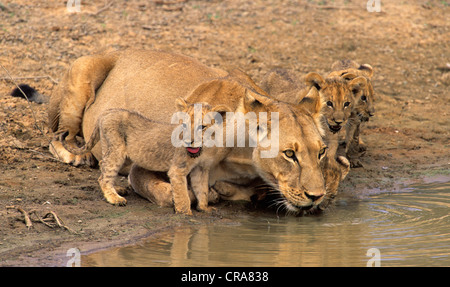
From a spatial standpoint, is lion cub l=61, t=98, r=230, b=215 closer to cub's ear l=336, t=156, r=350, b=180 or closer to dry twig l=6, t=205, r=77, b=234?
dry twig l=6, t=205, r=77, b=234

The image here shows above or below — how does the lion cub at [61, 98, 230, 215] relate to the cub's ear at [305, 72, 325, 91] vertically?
below

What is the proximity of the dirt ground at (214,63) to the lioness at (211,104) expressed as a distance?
38 cm

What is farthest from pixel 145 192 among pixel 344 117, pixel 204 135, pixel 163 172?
pixel 344 117

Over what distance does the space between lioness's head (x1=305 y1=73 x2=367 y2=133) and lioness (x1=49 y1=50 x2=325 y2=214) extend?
1.01 m

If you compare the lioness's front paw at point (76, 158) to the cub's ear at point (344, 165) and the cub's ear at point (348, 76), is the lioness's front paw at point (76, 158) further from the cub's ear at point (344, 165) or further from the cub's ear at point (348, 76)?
the cub's ear at point (348, 76)

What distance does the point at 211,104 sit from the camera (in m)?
7.14

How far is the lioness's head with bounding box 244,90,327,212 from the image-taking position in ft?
21.3

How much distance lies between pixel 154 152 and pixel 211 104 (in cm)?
75

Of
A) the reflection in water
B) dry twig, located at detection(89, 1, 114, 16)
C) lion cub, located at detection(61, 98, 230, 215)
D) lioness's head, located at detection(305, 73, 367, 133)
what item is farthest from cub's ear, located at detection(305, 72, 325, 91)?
dry twig, located at detection(89, 1, 114, 16)

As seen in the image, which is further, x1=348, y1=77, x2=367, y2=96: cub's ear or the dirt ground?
x1=348, y1=77, x2=367, y2=96: cub's ear

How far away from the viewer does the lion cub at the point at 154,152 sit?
22.4 feet

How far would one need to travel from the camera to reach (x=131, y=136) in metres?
7.50

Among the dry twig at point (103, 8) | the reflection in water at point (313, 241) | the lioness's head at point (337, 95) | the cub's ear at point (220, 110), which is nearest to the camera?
the reflection in water at point (313, 241)

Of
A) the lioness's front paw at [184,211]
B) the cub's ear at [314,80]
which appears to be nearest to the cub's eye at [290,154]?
the lioness's front paw at [184,211]
